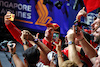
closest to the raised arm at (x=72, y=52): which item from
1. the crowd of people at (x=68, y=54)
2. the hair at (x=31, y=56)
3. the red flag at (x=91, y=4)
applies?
the crowd of people at (x=68, y=54)

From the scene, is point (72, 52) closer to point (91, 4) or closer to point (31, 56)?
point (31, 56)

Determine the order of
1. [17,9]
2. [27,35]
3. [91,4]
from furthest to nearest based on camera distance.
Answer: [17,9] < [91,4] < [27,35]

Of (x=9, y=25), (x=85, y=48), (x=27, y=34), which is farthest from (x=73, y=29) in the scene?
(x=9, y=25)

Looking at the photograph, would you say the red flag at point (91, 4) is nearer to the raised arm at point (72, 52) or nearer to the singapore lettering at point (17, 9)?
the singapore lettering at point (17, 9)

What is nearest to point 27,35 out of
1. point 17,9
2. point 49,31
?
point 49,31

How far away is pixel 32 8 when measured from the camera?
456cm

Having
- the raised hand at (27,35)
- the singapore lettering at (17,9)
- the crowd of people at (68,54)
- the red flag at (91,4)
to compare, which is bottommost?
the crowd of people at (68,54)

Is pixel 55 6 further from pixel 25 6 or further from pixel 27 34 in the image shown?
pixel 27 34

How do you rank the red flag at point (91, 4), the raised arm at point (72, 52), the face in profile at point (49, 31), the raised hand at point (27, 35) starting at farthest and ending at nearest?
the red flag at point (91, 4) < the face in profile at point (49, 31) < the raised hand at point (27, 35) < the raised arm at point (72, 52)

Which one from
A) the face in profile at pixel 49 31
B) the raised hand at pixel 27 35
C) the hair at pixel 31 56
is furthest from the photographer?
the face in profile at pixel 49 31

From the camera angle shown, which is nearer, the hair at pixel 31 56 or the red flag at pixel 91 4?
the hair at pixel 31 56

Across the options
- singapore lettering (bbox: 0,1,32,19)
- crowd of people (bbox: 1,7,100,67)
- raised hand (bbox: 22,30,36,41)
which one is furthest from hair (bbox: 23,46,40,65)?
singapore lettering (bbox: 0,1,32,19)

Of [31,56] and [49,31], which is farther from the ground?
[49,31]

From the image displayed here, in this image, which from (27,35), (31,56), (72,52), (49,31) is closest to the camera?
(31,56)
